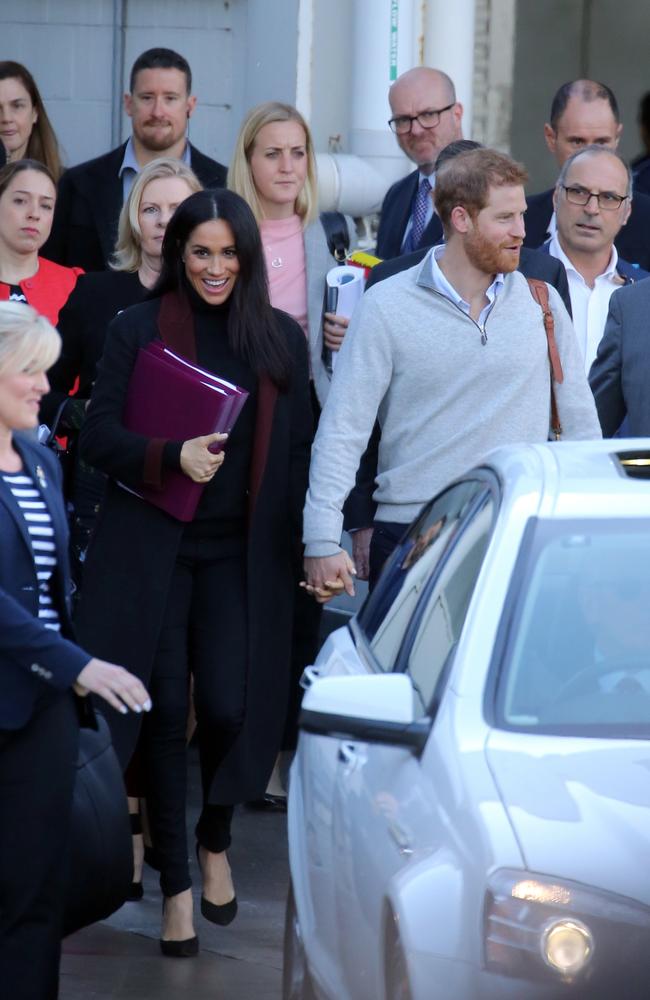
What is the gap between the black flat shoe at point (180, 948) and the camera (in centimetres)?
567

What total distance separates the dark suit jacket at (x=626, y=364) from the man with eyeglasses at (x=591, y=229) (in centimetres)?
34

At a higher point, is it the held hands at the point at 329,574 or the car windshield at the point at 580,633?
the car windshield at the point at 580,633

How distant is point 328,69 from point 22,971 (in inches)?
275

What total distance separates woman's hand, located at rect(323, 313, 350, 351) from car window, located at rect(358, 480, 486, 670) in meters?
1.86

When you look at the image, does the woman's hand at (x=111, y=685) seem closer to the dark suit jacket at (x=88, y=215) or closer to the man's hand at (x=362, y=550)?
the man's hand at (x=362, y=550)

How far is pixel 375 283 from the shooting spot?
6102 millimetres

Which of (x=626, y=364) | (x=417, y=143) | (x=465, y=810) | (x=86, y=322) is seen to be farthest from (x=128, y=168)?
(x=465, y=810)

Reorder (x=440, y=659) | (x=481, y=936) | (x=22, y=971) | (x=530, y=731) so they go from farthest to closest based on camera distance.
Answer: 1. (x=22, y=971)
2. (x=440, y=659)
3. (x=530, y=731)
4. (x=481, y=936)

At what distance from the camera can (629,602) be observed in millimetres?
3834

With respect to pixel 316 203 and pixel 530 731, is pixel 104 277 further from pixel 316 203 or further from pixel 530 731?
pixel 530 731

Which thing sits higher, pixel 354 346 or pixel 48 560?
pixel 354 346

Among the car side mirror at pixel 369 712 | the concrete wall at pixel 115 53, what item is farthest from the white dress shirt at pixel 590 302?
the concrete wall at pixel 115 53

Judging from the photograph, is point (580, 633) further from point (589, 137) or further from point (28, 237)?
point (589, 137)

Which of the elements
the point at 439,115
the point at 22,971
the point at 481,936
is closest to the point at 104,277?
the point at 439,115
